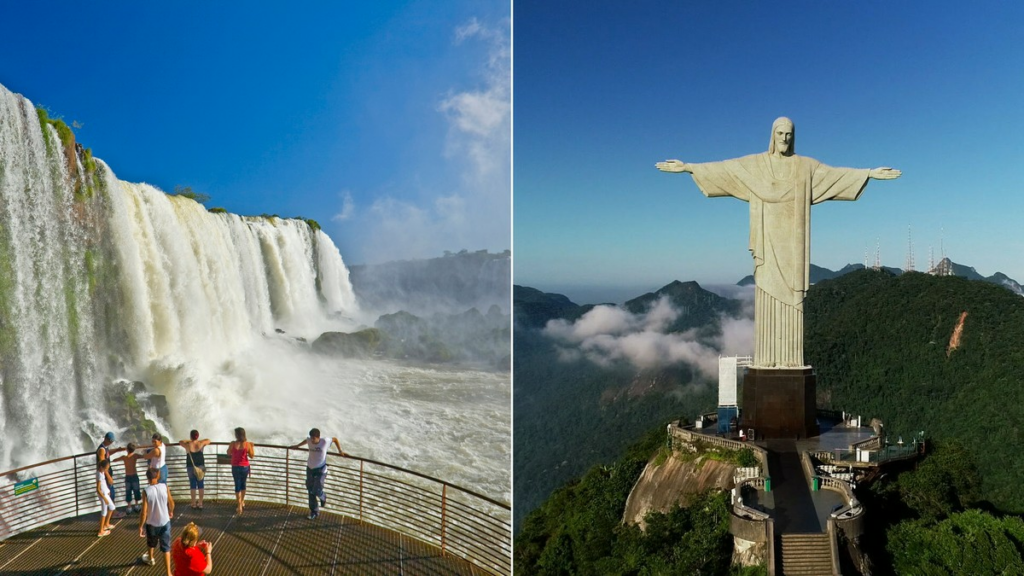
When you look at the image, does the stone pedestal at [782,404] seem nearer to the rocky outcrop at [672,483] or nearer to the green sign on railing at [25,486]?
the rocky outcrop at [672,483]

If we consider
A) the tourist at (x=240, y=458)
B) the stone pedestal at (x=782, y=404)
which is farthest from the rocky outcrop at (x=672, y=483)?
the tourist at (x=240, y=458)

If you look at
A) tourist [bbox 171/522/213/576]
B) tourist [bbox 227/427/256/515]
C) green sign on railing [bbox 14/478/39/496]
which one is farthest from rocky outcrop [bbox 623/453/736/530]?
green sign on railing [bbox 14/478/39/496]

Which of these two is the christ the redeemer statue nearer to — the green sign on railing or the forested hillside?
the green sign on railing

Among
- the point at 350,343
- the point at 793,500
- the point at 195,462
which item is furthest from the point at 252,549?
the point at 350,343

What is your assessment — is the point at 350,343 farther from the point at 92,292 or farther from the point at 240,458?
the point at 240,458

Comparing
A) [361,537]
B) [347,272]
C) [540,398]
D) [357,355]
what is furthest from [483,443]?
[540,398]
